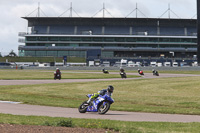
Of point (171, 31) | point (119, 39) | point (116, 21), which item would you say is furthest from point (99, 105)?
point (171, 31)

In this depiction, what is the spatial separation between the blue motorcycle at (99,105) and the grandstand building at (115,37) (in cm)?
11810

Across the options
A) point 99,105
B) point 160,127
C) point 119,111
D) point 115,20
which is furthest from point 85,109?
point 115,20

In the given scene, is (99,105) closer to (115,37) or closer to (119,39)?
(115,37)

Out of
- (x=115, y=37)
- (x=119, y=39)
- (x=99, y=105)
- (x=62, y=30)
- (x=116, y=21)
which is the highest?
(x=116, y=21)

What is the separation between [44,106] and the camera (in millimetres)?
18984

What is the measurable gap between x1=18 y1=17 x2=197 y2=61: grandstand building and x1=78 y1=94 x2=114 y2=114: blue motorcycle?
4650 inches

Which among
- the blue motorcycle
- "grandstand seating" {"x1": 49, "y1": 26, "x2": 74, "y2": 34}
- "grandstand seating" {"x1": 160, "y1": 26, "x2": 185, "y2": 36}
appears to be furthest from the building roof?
the blue motorcycle

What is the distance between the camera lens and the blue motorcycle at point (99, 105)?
50.6 ft

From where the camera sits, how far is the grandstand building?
5369 inches

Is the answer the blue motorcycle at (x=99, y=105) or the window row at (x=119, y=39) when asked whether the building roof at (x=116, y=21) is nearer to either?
the window row at (x=119, y=39)

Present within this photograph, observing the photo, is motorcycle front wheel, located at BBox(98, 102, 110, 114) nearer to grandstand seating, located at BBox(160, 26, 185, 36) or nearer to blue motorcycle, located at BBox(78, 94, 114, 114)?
blue motorcycle, located at BBox(78, 94, 114, 114)

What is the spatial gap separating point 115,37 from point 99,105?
122m

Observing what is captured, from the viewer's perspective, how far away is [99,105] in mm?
15695

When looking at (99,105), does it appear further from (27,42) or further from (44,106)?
(27,42)
